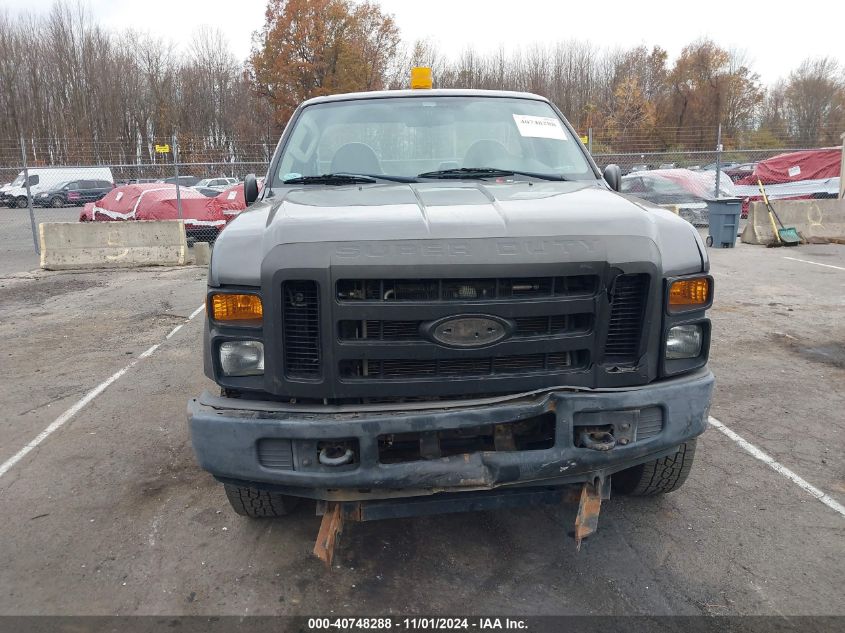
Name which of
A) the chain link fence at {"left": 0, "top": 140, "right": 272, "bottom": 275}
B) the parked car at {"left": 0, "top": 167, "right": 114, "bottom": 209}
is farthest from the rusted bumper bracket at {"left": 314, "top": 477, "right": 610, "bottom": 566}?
the parked car at {"left": 0, "top": 167, "right": 114, "bottom": 209}

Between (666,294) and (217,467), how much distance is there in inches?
73.1

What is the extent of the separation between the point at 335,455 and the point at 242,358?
1.75ft

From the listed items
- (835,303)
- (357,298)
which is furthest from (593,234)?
(835,303)

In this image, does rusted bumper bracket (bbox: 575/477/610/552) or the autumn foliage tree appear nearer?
rusted bumper bracket (bbox: 575/477/610/552)

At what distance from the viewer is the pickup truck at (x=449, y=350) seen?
2.40 meters

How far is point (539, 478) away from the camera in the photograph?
2.50 meters

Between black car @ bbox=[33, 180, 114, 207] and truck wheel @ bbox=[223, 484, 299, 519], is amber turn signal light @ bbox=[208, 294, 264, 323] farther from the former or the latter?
black car @ bbox=[33, 180, 114, 207]

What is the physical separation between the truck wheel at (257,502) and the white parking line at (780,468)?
9.05 feet

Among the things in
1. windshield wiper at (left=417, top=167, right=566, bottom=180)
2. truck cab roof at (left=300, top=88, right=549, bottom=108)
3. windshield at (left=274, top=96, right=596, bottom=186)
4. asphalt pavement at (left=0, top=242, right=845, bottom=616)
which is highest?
truck cab roof at (left=300, top=88, right=549, bottom=108)

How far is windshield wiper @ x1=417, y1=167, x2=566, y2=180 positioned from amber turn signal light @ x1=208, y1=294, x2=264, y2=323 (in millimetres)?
1462

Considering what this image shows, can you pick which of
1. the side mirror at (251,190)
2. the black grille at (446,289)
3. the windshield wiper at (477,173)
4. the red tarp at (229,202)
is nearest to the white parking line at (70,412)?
the side mirror at (251,190)

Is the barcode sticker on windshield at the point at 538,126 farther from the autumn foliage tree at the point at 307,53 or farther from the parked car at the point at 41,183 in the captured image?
the autumn foliage tree at the point at 307,53

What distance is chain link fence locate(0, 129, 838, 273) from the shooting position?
15.2 meters

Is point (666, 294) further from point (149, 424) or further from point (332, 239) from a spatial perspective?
point (149, 424)
